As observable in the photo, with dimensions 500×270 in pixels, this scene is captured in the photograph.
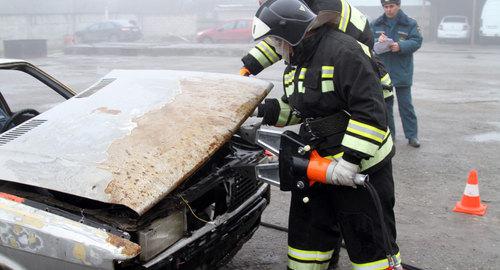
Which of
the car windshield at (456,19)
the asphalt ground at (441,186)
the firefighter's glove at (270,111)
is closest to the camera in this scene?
the firefighter's glove at (270,111)

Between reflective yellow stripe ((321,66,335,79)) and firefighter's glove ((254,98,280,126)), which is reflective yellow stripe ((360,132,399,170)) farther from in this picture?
firefighter's glove ((254,98,280,126))

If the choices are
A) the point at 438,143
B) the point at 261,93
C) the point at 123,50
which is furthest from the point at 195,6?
the point at 261,93

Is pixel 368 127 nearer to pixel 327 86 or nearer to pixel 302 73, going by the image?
pixel 327 86

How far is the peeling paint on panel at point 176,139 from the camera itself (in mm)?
2422

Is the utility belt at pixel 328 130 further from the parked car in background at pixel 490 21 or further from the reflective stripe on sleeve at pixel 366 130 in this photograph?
the parked car in background at pixel 490 21

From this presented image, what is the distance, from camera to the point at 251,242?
4055 mm

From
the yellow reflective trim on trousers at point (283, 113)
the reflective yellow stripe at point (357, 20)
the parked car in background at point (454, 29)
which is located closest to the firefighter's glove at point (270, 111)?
the yellow reflective trim on trousers at point (283, 113)

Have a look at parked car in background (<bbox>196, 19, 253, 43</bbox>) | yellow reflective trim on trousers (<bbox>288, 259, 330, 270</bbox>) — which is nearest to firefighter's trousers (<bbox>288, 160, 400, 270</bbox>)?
yellow reflective trim on trousers (<bbox>288, 259, 330, 270</bbox>)

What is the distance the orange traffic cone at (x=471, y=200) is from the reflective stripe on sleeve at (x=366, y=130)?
7.52 feet

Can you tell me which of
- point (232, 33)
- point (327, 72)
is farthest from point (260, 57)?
point (232, 33)

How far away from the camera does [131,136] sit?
107 inches

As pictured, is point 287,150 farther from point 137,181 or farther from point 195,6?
point 195,6

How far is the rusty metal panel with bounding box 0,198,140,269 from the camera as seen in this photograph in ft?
7.39

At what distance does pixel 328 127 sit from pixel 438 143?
452 centimetres
